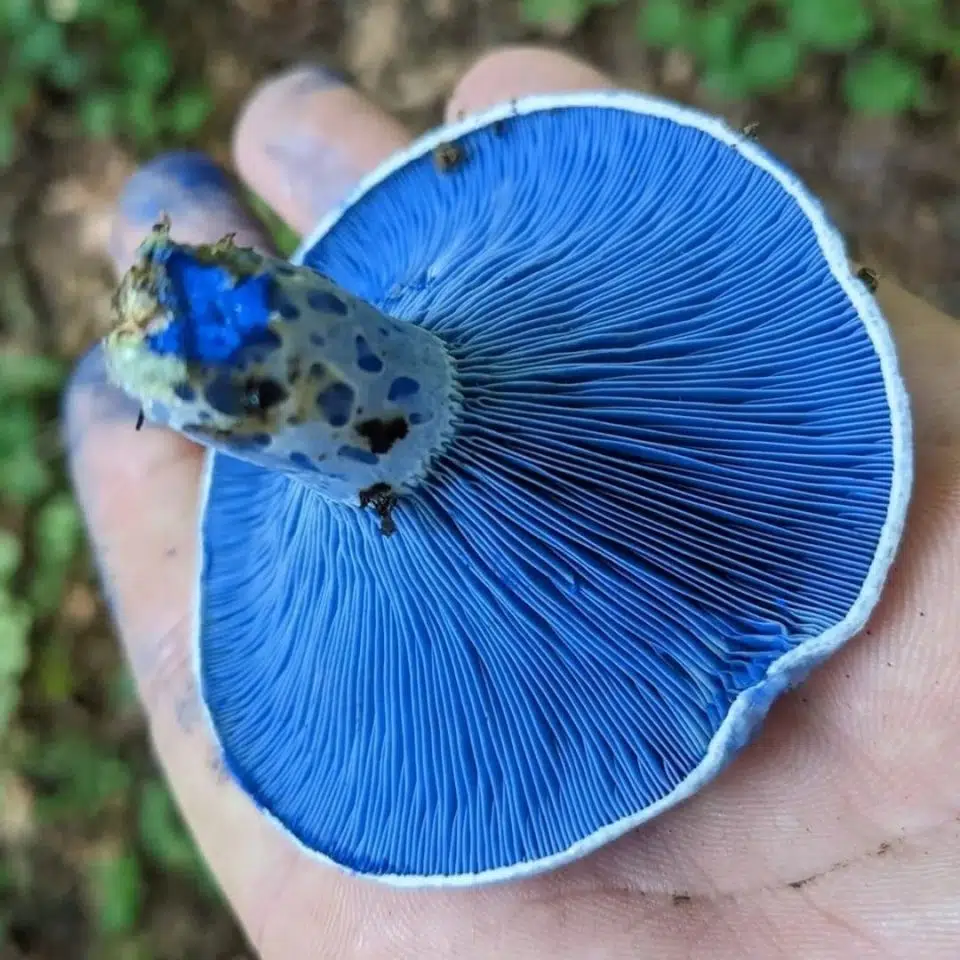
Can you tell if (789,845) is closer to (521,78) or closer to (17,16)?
(521,78)

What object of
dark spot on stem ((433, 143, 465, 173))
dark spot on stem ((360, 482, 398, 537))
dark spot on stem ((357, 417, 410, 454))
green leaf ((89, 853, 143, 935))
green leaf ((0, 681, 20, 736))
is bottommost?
green leaf ((89, 853, 143, 935))

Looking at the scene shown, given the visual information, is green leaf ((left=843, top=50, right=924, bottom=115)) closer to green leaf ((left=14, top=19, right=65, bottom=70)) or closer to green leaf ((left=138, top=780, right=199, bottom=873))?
green leaf ((left=14, top=19, right=65, bottom=70))

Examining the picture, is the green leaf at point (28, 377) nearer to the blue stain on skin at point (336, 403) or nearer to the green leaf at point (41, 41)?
the green leaf at point (41, 41)

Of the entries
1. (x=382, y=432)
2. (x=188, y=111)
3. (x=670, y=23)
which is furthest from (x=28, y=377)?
(x=382, y=432)

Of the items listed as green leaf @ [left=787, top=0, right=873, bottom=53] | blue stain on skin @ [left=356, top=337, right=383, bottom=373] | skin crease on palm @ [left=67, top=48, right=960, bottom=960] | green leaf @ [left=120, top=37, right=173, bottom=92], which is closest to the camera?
blue stain on skin @ [left=356, top=337, right=383, bottom=373]

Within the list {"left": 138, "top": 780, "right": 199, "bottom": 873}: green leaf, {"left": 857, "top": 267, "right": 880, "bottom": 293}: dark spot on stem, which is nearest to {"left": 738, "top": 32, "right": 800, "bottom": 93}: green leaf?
{"left": 857, "top": 267, "right": 880, "bottom": 293}: dark spot on stem

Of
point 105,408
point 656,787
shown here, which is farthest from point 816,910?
point 105,408

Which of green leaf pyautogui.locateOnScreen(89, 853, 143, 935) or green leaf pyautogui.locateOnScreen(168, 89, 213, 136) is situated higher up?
green leaf pyautogui.locateOnScreen(168, 89, 213, 136)

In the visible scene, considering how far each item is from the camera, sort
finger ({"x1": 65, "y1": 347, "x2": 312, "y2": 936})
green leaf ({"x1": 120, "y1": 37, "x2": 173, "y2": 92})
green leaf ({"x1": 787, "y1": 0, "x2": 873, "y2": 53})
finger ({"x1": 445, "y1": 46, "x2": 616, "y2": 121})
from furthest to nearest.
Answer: green leaf ({"x1": 120, "y1": 37, "x2": 173, "y2": 92}) → green leaf ({"x1": 787, "y1": 0, "x2": 873, "y2": 53}) → finger ({"x1": 445, "y1": 46, "x2": 616, "y2": 121}) → finger ({"x1": 65, "y1": 347, "x2": 312, "y2": 936})
